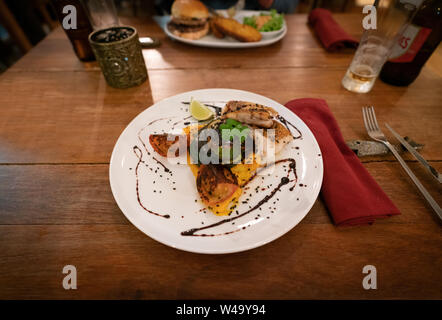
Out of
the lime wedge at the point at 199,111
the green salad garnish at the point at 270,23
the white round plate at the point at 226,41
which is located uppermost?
the green salad garnish at the point at 270,23

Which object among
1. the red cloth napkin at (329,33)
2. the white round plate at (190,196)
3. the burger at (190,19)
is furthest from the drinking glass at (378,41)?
the burger at (190,19)

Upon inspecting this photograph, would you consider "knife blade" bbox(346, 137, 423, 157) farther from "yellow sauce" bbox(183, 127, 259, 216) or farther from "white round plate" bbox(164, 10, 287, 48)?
"white round plate" bbox(164, 10, 287, 48)

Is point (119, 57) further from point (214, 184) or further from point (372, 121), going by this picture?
point (372, 121)

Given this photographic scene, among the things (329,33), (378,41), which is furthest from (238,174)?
(329,33)

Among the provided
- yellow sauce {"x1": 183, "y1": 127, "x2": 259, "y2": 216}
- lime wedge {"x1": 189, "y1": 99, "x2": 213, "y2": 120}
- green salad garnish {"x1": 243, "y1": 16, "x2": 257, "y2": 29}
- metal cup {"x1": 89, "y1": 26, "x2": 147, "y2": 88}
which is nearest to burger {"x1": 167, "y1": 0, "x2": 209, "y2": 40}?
green salad garnish {"x1": 243, "y1": 16, "x2": 257, "y2": 29}

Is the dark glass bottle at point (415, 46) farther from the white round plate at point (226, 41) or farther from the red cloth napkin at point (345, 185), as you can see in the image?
the white round plate at point (226, 41)

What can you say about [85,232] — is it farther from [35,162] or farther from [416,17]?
[416,17]
